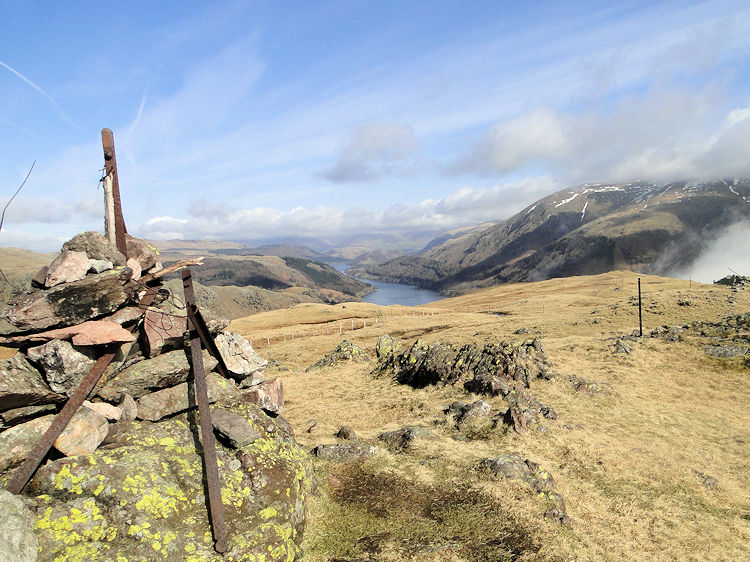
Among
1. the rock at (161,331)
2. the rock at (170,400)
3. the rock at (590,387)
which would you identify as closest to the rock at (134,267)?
the rock at (161,331)

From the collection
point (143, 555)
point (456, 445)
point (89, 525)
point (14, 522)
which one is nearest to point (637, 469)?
point (456, 445)

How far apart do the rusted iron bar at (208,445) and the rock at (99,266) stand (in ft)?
8.78

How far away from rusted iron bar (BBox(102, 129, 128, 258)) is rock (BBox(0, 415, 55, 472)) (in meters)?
5.67

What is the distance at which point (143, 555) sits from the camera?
28.7 ft

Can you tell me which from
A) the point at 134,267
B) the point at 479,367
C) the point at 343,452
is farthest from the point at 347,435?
the point at 479,367

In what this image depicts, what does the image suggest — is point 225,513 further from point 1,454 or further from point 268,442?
point 1,454

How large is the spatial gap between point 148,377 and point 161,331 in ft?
5.15

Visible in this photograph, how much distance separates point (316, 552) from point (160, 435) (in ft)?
19.5

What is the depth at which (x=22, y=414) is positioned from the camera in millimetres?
9430

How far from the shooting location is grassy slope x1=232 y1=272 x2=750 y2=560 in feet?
42.3

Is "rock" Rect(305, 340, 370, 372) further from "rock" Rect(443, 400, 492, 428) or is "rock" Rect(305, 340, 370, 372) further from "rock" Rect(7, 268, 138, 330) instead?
"rock" Rect(7, 268, 138, 330)

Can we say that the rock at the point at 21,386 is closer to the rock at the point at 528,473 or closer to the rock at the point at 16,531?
the rock at the point at 16,531

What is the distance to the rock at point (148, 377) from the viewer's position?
38.4ft

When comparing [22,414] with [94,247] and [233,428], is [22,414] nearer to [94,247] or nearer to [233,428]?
[94,247]
